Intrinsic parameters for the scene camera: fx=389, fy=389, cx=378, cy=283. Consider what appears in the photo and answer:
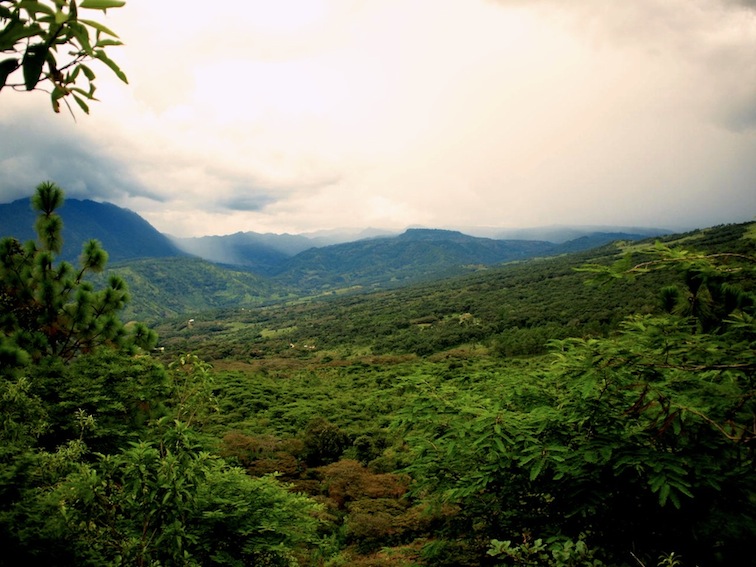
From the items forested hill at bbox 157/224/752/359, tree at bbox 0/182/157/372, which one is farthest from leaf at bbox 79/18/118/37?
forested hill at bbox 157/224/752/359

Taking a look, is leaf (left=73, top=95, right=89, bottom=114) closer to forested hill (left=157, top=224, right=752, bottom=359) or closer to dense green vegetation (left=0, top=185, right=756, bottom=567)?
dense green vegetation (left=0, top=185, right=756, bottom=567)

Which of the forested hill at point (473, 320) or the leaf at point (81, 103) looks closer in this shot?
the leaf at point (81, 103)

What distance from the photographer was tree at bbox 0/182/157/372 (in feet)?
31.3

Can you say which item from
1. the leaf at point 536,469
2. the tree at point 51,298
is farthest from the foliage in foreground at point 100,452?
the leaf at point 536,469

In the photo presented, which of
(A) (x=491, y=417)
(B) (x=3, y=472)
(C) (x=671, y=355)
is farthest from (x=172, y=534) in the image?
(C) (x=671, y=355)

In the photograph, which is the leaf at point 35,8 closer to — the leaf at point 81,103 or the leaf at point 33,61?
the leaf at point 33,61

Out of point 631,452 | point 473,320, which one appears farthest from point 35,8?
point 473,320

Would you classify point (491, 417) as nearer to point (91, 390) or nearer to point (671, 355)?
point (671, 355)

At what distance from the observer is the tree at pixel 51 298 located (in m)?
9.55

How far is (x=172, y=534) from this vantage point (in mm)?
3215

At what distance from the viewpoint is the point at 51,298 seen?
9.96 metres

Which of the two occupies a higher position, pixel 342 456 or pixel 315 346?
pixel 342 456

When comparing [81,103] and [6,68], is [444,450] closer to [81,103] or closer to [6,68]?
[81,103]

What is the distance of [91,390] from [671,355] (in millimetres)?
10041
